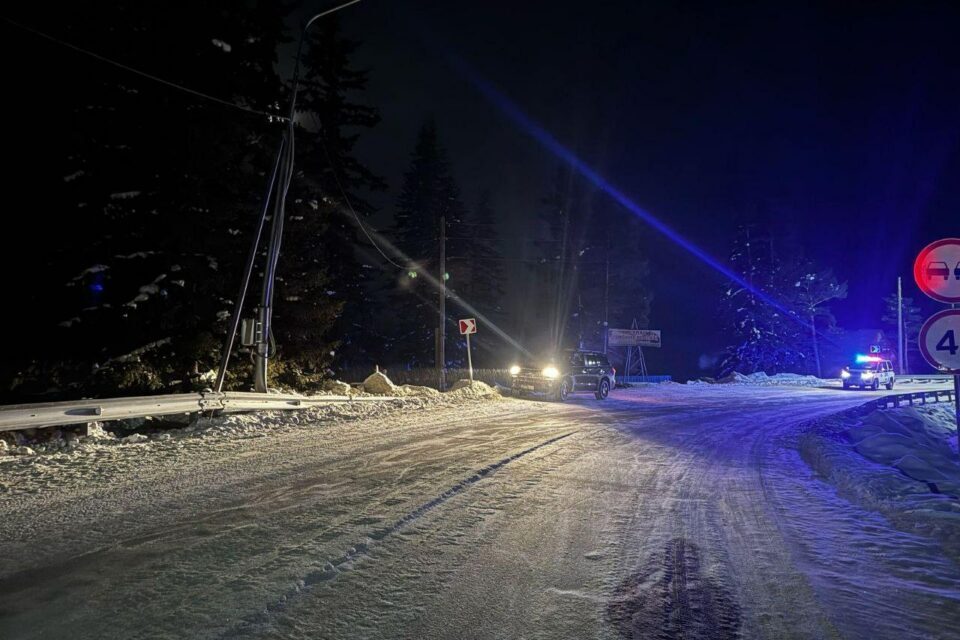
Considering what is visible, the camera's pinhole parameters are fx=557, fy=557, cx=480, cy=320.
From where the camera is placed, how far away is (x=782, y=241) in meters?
55.3

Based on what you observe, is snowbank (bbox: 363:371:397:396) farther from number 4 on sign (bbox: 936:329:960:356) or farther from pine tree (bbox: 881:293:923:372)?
pine tree (bbox: 881:293:923:372)

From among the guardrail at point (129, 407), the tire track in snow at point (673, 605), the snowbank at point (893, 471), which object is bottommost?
the tire track in snow at point (673, 605)

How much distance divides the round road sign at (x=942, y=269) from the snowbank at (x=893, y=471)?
2.69 m

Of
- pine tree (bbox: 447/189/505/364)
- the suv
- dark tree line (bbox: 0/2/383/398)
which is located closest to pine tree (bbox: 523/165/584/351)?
pine tree (bbox: 447/189/505/364)

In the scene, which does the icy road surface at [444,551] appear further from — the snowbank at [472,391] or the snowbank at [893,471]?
Result: the snowbank at [472,391]

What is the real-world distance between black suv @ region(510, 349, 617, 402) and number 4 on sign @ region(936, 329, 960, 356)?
15.6m

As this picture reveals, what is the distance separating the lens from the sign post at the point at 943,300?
7.79m

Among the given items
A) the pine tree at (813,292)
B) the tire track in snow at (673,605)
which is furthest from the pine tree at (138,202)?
the pine tree at (813,292)

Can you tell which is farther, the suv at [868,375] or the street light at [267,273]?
the suv at [868,375]

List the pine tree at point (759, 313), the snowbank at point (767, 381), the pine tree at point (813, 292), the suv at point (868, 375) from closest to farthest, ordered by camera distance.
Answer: the suv at point (868, 375) < the snowbank at point (767, 381) < the pine tree at point (759, 313) < the pine tree at point (813, 292)

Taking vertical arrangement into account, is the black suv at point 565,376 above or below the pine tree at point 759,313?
below

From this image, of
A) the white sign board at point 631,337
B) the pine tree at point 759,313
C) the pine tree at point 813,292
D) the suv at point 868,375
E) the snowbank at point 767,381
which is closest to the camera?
the suv at point 868,375

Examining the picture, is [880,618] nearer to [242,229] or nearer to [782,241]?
[242,229]

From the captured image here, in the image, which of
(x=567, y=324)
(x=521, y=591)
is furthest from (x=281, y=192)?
(x=567, y=324)
